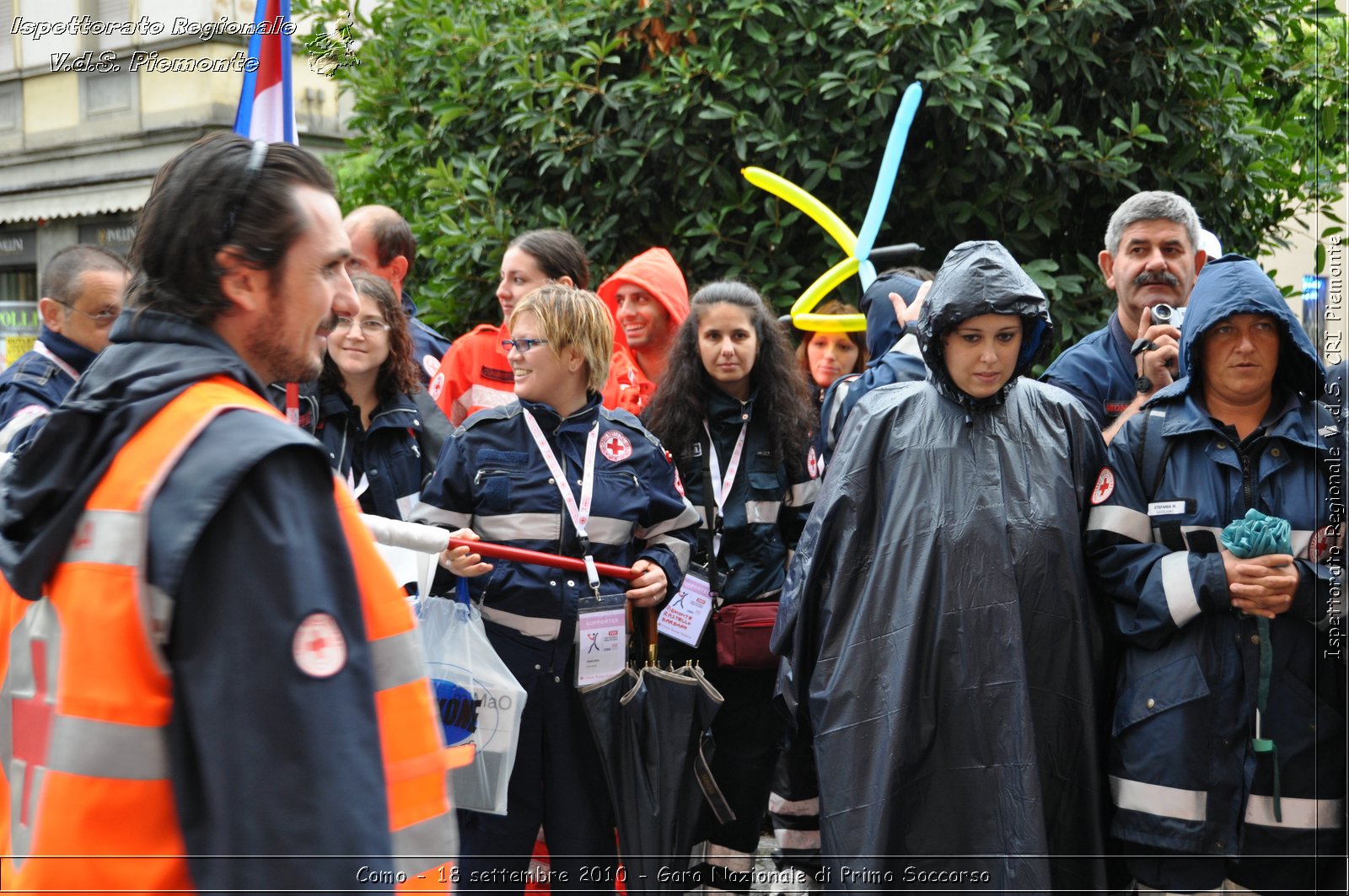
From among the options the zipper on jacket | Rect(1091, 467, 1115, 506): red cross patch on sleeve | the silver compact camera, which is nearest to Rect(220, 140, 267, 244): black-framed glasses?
the zipper on jacket

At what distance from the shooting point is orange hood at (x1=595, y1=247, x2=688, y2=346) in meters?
5.74

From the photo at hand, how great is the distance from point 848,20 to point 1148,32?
1.50m

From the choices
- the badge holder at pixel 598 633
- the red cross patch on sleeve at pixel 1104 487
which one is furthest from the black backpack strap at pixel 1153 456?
the badge holder at pixel 598 633

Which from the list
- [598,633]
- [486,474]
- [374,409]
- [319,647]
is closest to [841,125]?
[374,409]

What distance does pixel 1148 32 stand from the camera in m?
6.05

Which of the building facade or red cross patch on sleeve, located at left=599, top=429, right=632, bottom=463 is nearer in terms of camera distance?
red cross patch on sleeve, located at left=599, top=429, right=632, bottom=463

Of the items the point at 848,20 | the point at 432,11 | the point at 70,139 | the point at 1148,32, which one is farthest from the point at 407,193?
the point at 70,139

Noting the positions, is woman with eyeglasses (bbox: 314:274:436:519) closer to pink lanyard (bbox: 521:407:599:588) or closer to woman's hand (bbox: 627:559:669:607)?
pink lanyard (bbox: 521:407:599:588)

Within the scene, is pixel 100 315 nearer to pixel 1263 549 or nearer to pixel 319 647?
pixel 319 647

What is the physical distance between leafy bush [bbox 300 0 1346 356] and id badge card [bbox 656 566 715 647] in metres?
1.99

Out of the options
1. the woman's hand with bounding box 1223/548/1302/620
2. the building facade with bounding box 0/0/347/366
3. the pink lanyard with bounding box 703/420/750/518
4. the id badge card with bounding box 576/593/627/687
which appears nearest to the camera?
the woman's hand with bounding box 1223/548/1302/620

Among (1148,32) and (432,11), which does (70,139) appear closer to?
(432,11)

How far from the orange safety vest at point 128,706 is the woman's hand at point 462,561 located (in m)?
2.13

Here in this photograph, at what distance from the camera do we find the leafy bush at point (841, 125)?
19.2 ft
